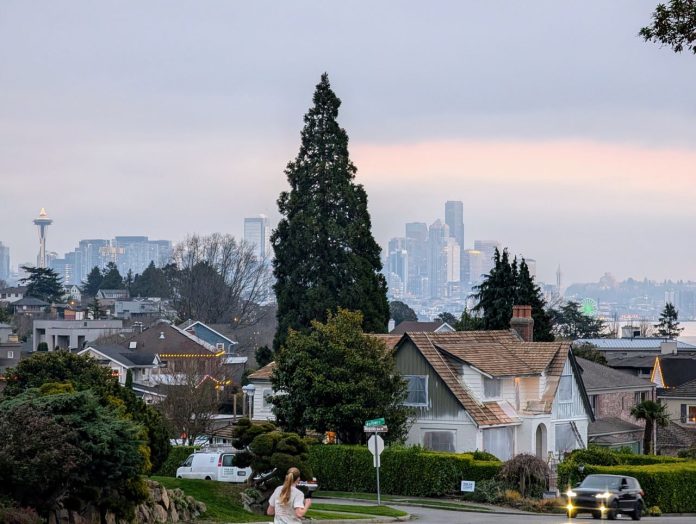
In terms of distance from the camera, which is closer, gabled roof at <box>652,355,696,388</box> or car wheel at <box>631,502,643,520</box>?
car wheel at <box>631,502,643,520</box>

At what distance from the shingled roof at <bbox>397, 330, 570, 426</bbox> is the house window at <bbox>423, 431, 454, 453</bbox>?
1582 millimetres

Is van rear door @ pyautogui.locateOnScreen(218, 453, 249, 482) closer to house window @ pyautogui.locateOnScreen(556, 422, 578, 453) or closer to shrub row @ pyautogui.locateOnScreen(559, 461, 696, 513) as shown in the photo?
shrub row @ pyautogui.locateOnScreen(559, 461, 696, 513)

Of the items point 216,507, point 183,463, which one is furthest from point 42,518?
point 183,463

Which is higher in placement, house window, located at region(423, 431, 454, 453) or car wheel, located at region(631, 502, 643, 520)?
house window, located at region(423, 431, 454, 453)

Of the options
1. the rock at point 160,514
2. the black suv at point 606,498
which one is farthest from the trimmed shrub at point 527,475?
the rock at point 160,514

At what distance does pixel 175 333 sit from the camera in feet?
422

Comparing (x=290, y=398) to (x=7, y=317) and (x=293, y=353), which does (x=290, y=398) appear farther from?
(x=7, y=317)

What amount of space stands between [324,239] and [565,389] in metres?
29.4

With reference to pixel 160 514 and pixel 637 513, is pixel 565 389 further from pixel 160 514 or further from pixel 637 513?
pixel 160 514

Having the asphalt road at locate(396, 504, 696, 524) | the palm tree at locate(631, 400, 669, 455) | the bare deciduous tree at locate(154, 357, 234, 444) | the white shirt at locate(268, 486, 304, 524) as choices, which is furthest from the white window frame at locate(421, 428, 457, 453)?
the white shirt at locate(268, 486, 304, 524)

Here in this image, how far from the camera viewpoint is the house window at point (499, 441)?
6234cm

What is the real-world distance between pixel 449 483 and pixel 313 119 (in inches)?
1885

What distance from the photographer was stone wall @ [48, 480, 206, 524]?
32.4m

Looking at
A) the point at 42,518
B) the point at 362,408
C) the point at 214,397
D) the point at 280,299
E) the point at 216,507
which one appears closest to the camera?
the point at 42,518
